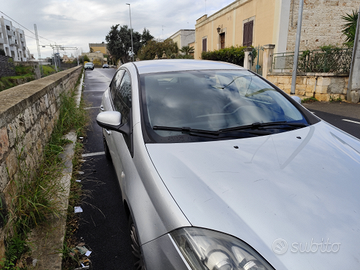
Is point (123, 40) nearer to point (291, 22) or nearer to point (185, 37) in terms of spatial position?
point (185, 37)

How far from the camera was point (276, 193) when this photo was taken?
1441mm

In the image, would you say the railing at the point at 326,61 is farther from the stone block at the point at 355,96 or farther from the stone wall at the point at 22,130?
the stone wall at the point at 22,130

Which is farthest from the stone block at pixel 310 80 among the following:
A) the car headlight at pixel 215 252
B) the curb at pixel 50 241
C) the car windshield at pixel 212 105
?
the car headlight at pixel 215 252

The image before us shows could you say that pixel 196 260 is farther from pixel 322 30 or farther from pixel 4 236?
pixel 322 30

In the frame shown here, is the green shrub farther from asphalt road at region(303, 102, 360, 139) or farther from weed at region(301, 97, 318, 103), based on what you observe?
asphalt road at region(303, 102, 360, 139)

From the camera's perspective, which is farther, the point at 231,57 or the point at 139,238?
the point at 231,57

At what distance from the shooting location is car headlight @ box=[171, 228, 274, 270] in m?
1.15

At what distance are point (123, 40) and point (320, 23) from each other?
4619 cm

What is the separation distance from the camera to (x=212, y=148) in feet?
6.14

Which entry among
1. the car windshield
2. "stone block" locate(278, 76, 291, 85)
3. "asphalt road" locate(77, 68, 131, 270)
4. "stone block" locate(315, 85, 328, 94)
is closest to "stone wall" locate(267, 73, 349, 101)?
"stone block" locate(315, 85, 328, 94)

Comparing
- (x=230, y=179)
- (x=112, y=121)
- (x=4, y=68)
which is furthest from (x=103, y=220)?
(x=4, y=68)

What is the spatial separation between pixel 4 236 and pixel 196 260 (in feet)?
5.19

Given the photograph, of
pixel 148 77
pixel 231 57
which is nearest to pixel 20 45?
pixel 231 57

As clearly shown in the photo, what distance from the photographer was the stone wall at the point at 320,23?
1655 centimetres
